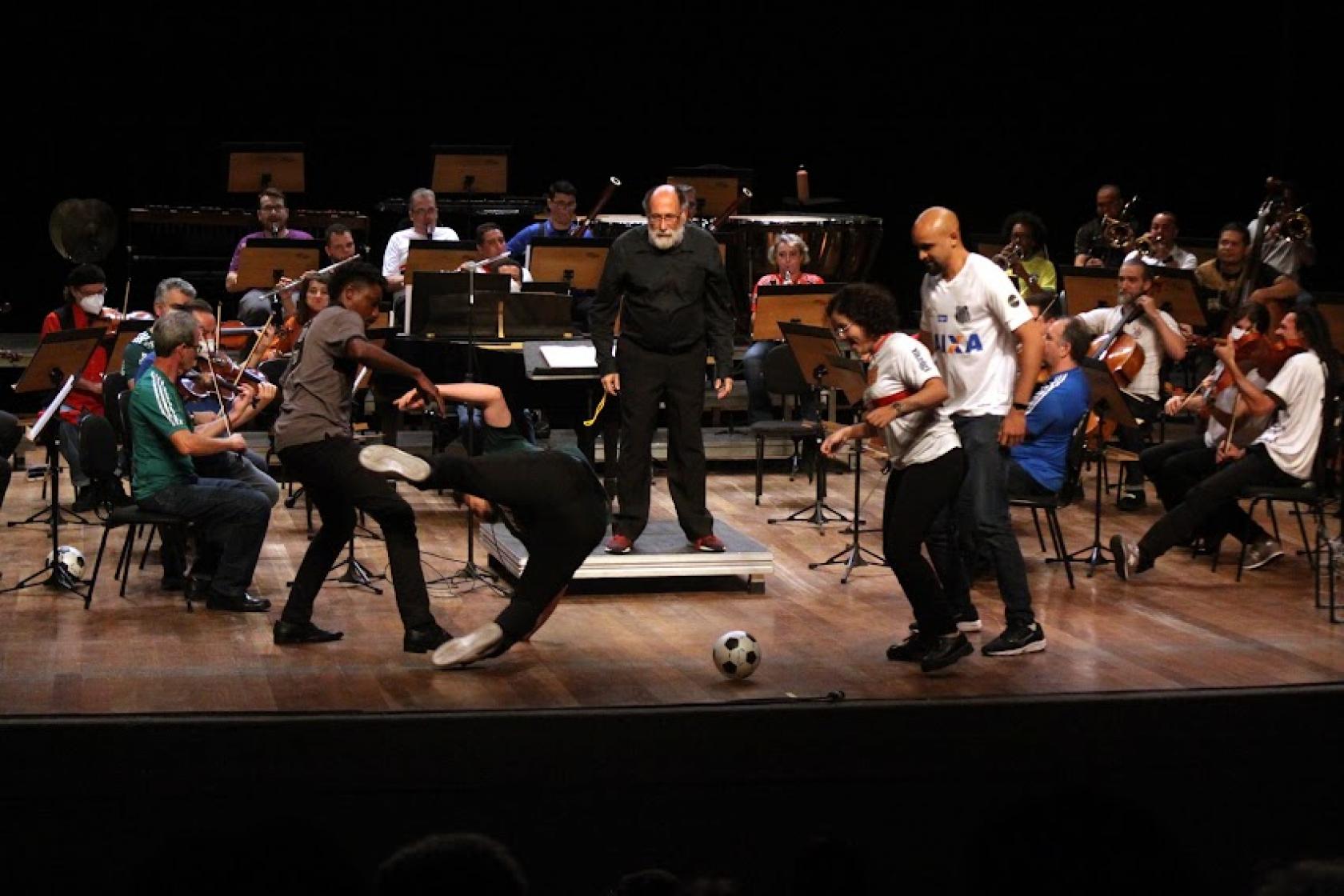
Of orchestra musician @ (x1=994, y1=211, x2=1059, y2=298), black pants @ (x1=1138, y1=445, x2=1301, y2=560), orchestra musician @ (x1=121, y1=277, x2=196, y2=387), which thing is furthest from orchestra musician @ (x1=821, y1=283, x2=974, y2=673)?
orchestra musician @ (x1=994, y1=211, x2=1059, y2=298)

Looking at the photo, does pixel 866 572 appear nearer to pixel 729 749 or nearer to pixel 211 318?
pixel 211 318

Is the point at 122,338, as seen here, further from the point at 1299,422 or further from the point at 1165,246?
the point at 1165,246

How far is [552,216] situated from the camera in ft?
40.8

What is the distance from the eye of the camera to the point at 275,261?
37.7 feet

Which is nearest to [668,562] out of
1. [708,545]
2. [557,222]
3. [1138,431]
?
[708,545]

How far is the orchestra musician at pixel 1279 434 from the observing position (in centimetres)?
778

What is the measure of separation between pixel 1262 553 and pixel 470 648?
13.4 ft

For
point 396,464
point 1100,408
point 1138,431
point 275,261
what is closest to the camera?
point 396,464

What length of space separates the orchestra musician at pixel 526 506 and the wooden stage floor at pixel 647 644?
6.8 inches

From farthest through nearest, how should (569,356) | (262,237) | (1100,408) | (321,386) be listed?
1. (262,237)
2. (569,356)
3. (1100,408)
4. (321,386)

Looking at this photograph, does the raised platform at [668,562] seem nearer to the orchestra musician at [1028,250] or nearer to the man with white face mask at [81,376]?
the man with white face mask at [81,376]

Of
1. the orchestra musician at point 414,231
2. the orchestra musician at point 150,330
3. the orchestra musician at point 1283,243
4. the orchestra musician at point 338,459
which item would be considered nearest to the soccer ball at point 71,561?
the orchestra musician at point 150,330

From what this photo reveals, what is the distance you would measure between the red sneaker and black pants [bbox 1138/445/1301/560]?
6.49ft

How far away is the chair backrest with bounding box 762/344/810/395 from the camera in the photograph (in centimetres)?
985
